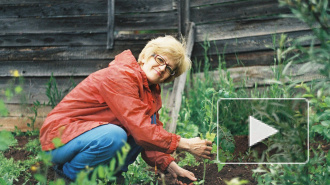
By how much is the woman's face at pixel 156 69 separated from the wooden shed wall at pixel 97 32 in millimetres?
1977

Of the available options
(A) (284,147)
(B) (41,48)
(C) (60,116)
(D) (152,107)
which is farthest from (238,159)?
(B) (41,48)

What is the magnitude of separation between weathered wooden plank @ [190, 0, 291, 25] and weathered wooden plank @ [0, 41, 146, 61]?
0.74 meters

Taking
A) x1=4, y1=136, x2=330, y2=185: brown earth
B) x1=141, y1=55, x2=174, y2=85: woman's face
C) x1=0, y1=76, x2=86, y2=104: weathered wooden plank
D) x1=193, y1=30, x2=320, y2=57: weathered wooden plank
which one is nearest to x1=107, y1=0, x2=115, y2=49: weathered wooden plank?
x1=0, y1=76, x2=86, y2=104: weathered wooden plank

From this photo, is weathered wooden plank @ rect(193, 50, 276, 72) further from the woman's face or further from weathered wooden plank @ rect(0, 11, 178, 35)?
the woman's face

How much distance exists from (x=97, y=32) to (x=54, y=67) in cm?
68

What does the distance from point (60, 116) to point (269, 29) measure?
2633 millimetres

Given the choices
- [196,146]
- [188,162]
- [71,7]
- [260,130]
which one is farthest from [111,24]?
[260,130]

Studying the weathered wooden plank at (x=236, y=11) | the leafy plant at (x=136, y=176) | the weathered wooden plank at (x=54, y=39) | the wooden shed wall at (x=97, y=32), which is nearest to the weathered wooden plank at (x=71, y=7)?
the wooden shed wall at (x=97, y=32)

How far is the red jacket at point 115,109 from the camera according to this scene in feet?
6.38

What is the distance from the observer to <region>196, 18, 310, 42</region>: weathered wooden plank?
3.80 metres

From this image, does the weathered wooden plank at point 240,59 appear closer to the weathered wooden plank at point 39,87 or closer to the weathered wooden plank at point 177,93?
the weathered wooden plank at point 177,93

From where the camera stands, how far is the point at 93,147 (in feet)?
6.58

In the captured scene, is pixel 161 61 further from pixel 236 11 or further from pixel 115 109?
pixel 236 11
